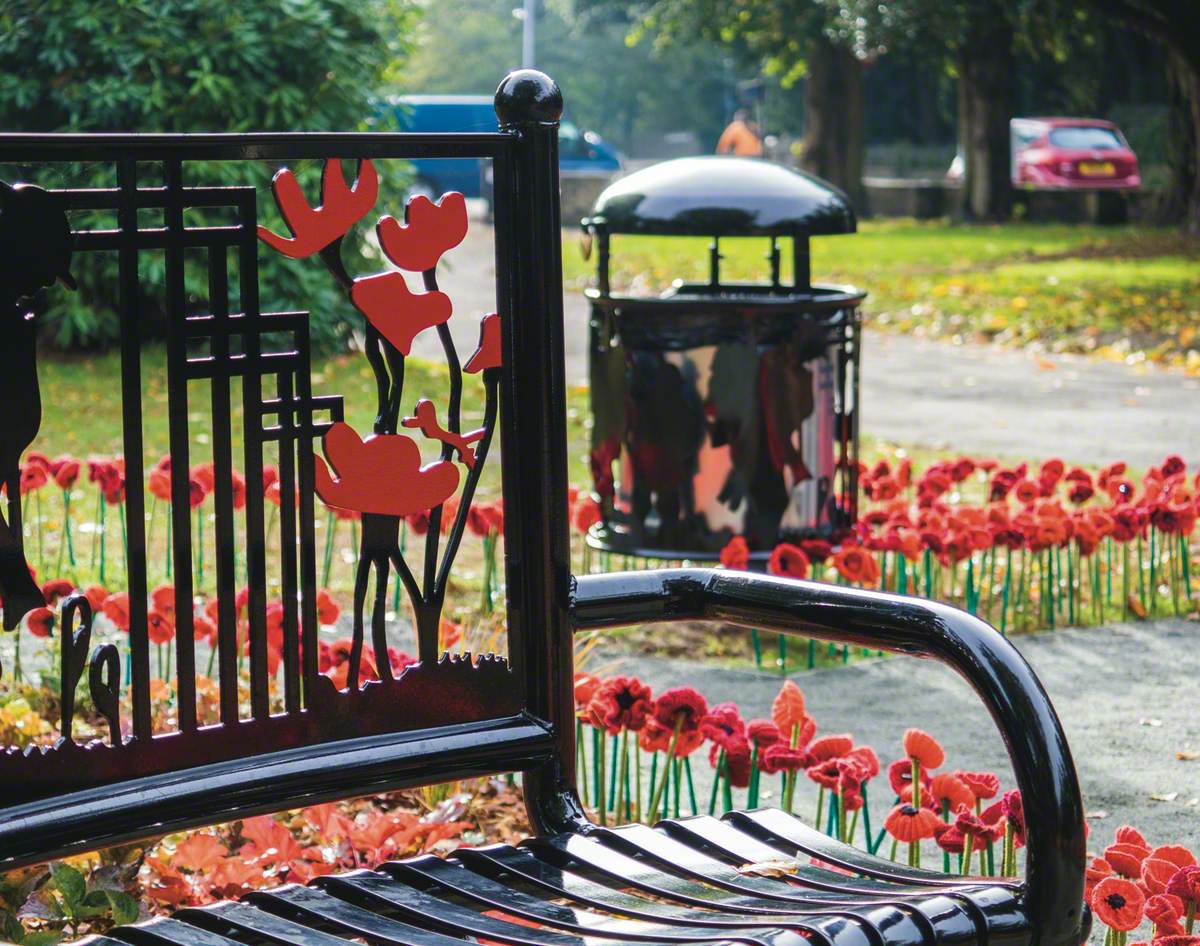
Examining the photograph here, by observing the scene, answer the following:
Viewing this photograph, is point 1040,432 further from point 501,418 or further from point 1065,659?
point 501,418

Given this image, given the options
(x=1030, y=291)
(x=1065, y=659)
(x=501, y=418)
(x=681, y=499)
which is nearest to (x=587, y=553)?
(x=681, y=499)

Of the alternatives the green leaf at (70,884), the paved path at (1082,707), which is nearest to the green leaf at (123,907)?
the green leaf at (70,884)

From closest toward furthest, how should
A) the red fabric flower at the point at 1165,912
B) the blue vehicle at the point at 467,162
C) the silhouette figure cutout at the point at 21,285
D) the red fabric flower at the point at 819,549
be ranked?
the silhouette figure cutout at the point at 21,285, the red fabric flower at the point at 1165,912, the red fabric flower at the point at 819,549, the blue vehicle at the point at 467,162

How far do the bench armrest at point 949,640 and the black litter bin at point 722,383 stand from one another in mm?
2971

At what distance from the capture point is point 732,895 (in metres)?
1.90

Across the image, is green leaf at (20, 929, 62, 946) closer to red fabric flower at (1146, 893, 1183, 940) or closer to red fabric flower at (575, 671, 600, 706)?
red fabric flower at (575, 671, 600, 706)

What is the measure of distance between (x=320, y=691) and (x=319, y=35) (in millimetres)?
9272

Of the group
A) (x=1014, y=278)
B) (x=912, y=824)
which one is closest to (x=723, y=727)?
(x=912, y=824)

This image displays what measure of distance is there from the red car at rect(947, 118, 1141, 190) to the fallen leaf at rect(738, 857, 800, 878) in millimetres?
26250

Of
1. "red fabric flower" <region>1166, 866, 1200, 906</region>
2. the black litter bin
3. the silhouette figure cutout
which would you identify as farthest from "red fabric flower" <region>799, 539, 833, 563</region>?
the silhouette figure cutout

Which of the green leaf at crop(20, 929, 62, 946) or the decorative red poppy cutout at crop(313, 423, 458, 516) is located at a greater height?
the decorative red poppy cutout at crop(313, 423, 458, 516)

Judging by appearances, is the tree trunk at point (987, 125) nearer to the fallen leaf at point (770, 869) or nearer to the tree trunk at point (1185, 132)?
the tree trunk at point (1185, 132)

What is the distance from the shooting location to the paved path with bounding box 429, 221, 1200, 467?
8.38 metres

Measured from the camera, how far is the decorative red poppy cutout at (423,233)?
1963 millimetres
